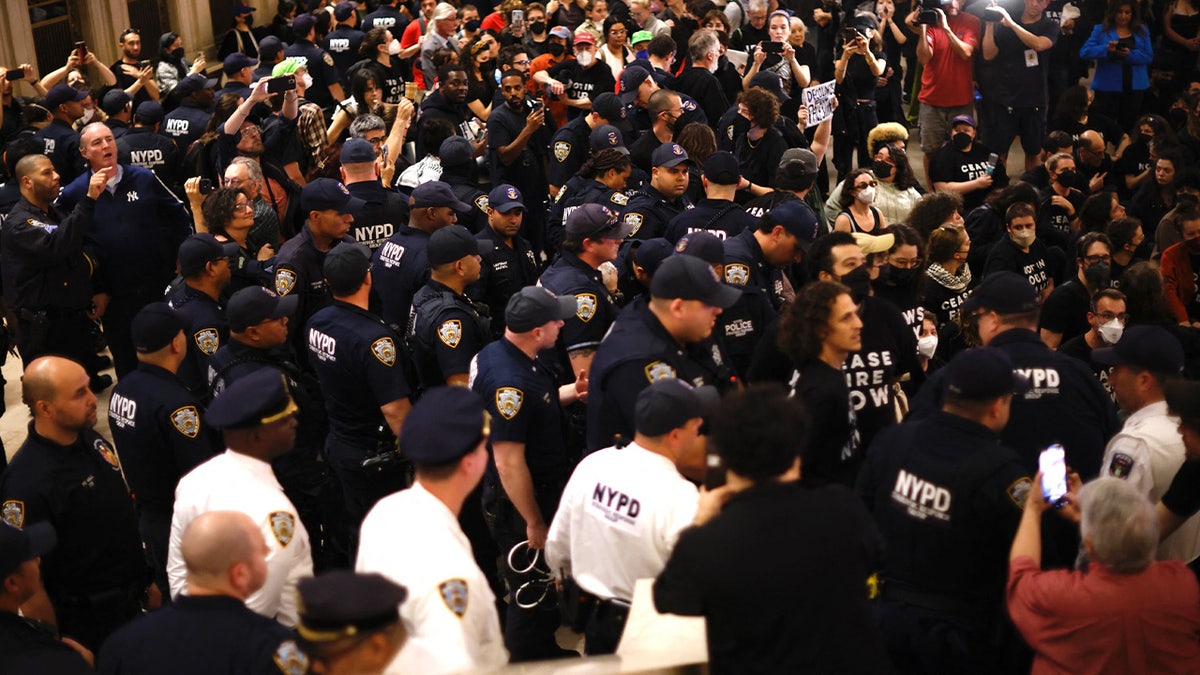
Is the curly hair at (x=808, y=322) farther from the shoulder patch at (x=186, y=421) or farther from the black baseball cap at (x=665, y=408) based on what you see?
the shoulder patch at (x=186, y=421)

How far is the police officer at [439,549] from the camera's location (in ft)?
11.2

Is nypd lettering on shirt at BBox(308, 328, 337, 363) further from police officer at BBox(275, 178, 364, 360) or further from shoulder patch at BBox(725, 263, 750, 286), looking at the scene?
shoulder patch at BBox(725, 263, 750, 286)

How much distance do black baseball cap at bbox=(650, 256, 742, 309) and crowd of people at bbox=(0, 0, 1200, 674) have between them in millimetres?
15

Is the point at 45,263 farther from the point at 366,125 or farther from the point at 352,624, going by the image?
the point at 352,624

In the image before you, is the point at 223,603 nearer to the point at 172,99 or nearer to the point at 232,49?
the point at 172,99

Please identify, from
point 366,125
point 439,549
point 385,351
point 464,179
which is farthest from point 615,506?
point 366,125

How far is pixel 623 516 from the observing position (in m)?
4.16

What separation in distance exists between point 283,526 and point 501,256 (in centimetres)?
325

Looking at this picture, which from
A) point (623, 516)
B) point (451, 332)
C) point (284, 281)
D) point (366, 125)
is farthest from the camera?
point (366, 125)

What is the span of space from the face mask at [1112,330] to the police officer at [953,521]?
1.94m

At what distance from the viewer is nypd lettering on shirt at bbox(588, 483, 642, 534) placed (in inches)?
163

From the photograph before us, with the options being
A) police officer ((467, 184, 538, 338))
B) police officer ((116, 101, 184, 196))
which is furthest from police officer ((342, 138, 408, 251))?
police officer ((116, 101, 184, 196))

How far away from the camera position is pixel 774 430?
11.2 ft

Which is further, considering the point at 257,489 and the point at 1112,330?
the point at 1112,330
